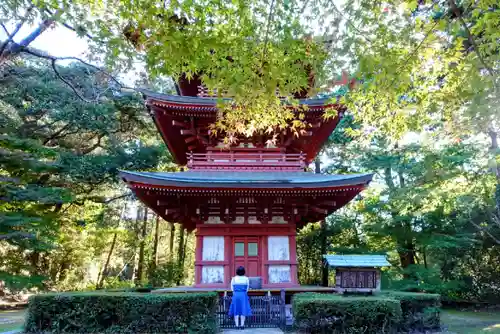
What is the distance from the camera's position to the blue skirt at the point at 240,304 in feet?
27.3

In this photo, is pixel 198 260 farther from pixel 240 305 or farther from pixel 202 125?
pixel 202 125

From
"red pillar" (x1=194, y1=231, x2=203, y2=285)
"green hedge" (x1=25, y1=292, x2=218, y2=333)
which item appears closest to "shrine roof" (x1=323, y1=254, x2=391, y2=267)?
"red pillar" (x1=194, y1=231, x2=203, y2=285)

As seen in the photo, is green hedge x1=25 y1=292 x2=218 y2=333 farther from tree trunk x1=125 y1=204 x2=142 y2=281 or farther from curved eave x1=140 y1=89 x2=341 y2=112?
tree trunk x1=125 y1=204 x2=142 y2=281

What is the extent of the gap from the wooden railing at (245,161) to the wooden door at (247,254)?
244 cm

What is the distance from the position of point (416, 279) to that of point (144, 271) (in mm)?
17247

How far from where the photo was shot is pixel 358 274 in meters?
10.4

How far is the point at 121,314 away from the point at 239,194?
439 cm

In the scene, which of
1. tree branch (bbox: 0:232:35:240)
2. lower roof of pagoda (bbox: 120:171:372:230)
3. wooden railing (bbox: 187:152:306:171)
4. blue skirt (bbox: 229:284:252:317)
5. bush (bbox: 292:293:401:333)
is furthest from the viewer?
tree branch (bbox: 0:232:35:240)

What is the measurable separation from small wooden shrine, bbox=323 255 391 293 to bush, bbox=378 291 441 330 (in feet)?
4.93

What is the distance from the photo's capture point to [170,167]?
23.5 m

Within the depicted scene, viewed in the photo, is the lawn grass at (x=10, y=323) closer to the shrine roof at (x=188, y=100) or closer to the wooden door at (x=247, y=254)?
the wooden door at (x=247, y=254)

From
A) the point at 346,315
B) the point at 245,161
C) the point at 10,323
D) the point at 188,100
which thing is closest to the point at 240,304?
the point at 346,315

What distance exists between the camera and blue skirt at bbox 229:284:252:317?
27.3 ft

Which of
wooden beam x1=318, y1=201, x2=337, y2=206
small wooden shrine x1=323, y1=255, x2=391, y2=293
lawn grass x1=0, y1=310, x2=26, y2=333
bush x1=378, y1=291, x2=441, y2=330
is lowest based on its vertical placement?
lawn grass x1=0, y1=310, x2=26, y2=333
